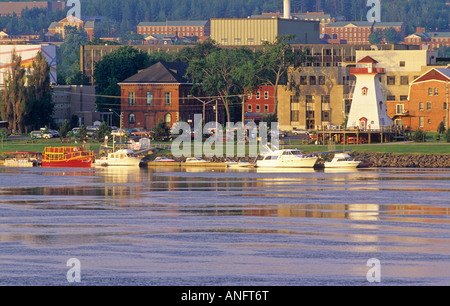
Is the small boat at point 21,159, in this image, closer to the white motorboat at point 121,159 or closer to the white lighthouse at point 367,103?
the white motorboat at point 121,159

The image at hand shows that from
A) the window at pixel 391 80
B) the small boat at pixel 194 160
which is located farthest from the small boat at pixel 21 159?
the window at pixel 391 80

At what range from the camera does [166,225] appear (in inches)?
2498

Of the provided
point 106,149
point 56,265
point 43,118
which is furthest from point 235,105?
point 56,265

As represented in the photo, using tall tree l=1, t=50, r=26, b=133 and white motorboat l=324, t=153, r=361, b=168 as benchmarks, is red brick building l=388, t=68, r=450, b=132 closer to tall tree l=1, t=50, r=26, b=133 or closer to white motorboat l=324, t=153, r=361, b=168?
white motorboat l=324, t=153, r=361, b=168

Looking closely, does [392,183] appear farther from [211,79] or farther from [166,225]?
[211,79]

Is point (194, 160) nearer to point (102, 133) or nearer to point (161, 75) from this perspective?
point (102, 133)

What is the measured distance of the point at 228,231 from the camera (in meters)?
60.8

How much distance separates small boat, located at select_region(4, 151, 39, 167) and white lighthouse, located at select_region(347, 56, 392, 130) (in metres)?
45.8

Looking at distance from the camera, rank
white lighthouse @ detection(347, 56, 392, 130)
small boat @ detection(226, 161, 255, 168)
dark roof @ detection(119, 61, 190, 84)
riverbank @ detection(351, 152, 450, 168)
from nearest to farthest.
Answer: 1. riverbank @ detection(351, 152, 450, 168)
2. small boat @ detection(226, 161, 255, 168)
3. white lighthouse @ detection(347, 56, 392, 130)
4. dark roof @ detection(119, 61, 190, 84)

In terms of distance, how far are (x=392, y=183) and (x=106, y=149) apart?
50480mm

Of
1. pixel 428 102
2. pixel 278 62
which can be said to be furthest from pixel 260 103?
pixel 428 102

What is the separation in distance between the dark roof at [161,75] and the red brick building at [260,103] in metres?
18.4

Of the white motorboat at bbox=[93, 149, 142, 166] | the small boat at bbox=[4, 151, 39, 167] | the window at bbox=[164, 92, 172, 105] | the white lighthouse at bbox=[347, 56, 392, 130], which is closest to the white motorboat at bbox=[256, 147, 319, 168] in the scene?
the white motorboat at bbox=[93, 149, 142, 166]

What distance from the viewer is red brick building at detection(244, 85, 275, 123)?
182750 mm
